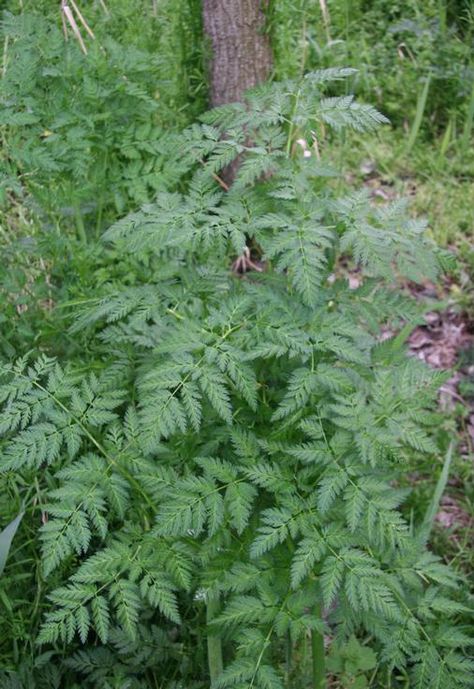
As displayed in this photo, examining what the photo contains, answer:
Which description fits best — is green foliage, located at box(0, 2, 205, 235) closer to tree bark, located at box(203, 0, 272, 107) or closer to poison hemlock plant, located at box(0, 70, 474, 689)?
poison hemlock plant, located at box(0, 70, 474, 689)

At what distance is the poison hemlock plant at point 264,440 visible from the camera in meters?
1.92

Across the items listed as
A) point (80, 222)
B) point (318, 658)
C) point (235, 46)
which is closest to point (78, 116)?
point (80, 222)

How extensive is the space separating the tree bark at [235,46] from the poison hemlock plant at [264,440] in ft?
5.15

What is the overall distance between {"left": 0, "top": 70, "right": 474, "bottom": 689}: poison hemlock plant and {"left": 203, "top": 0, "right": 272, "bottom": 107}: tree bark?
157cm

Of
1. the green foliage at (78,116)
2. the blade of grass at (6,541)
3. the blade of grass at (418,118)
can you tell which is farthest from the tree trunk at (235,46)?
the blade of grass at (6,541)

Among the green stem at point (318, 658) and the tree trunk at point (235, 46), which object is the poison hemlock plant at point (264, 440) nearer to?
the green stem at point (318, 658)

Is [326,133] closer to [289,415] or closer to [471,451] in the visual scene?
[471,451]

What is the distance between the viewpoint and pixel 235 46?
365 centimetres

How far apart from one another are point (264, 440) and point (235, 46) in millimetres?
2319

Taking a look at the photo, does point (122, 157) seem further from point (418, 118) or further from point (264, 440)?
point (418, 118)

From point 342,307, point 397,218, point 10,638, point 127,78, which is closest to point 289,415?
point 342,307

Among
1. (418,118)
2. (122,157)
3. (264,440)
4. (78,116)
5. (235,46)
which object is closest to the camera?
(264,440)

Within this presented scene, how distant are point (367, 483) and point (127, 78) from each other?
71.8 inches

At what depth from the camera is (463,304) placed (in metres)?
4.00
